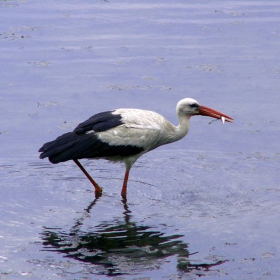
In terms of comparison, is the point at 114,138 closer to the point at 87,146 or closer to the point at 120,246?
the point at 87,146

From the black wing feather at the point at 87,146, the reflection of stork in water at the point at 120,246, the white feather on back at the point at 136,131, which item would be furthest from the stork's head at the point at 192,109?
the reflection of stork in water at the point at 120,246

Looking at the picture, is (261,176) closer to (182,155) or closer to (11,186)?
(182,155)

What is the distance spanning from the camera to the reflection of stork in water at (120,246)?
27.6ft

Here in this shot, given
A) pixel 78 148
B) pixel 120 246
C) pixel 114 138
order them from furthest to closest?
pixel 114 138 < pixel 78 148 < pixel 120 246

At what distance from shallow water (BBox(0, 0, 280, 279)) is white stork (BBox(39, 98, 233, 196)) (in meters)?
0.41

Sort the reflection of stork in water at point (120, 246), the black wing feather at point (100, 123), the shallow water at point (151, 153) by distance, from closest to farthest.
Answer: the reflection of stork in water at point (120, 246) → the shallow water at point (151, 153) → the black wing feather at point (100, 123)

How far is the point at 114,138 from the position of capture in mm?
10461

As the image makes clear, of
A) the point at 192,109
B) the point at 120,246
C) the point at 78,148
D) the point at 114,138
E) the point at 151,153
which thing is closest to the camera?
the point at 120,246

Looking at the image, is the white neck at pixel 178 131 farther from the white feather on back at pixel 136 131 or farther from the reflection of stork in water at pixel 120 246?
the reflection of stork in water at pixel 120 246

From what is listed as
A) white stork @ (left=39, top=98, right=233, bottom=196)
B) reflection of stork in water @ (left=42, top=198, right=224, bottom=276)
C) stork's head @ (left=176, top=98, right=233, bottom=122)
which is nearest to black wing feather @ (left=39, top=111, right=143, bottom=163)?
white stork @ (left=39, top=98, right=233, bottom=196)

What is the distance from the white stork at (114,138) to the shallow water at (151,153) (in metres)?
0.41

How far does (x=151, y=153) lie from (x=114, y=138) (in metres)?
1.36

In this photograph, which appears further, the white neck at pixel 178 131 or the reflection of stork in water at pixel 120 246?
the white neck at pixel 178 131

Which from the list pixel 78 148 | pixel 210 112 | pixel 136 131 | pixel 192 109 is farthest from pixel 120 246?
pixel 210 112
